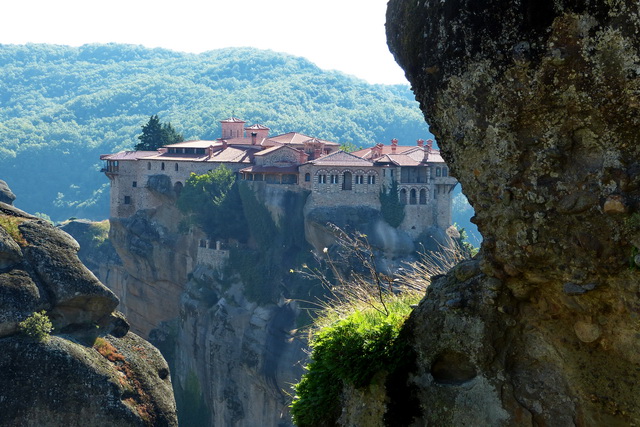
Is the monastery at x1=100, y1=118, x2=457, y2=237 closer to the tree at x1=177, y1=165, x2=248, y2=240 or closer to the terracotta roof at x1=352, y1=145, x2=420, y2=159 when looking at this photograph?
the terracotta roof at x1=352, y1=145, x2=420, y2=159

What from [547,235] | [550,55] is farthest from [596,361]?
[550,55]

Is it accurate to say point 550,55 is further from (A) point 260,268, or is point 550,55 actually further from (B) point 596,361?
(A) point 260,268

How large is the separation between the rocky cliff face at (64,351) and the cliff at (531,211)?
10404 mm

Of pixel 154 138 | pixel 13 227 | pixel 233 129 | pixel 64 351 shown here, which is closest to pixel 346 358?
pixel 64 351

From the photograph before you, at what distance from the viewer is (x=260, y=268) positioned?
47.5 meters

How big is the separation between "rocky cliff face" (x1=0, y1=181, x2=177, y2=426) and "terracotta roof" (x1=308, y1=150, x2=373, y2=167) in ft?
89.6

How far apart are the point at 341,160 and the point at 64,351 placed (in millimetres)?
30951

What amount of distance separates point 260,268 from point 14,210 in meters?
27.5

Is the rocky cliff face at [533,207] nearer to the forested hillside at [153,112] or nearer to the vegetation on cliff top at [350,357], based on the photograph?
the vegetation on cliff top at [350,357]

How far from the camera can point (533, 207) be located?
6.18m

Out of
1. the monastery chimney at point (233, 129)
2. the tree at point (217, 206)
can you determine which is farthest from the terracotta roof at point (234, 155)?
the monastery chimney at point (233, 129)

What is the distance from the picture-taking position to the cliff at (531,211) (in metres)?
5.70

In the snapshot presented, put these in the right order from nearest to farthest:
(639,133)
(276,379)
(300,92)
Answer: (639,133)
(276,379)
(300,92)

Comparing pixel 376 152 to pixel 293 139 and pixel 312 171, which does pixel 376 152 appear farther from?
pixel 293 139
